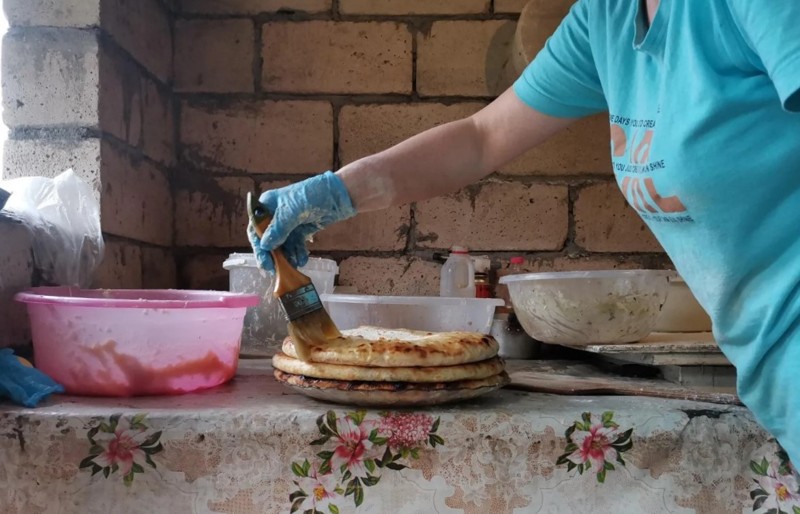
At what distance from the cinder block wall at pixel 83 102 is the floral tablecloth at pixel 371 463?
0.69 meters

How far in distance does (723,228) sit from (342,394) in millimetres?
537

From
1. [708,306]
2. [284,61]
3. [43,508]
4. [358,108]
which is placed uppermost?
[284,61]

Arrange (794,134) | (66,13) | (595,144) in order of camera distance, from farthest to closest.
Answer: (595,144)
(66,13)
(794,134)

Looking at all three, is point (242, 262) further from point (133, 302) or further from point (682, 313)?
point (682, 313)

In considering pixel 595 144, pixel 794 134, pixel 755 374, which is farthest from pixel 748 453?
pixel 595 144

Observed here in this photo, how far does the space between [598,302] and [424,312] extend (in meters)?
0.36

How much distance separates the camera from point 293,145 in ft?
6.48

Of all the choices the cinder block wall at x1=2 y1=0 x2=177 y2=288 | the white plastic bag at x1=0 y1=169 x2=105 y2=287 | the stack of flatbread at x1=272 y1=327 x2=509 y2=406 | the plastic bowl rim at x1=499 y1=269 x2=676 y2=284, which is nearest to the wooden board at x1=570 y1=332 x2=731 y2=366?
the plastic bowl rim at x1=499 y1=269 x2=676 y2=284

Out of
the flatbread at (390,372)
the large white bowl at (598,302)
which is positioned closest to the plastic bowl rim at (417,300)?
the large white bowl at (598,302)

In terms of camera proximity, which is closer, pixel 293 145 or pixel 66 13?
pixel 66 13

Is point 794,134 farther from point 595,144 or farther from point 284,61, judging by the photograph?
point 284,61

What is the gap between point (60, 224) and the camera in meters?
1.19

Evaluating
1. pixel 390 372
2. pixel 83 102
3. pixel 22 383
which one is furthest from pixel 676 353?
pixel 83 102

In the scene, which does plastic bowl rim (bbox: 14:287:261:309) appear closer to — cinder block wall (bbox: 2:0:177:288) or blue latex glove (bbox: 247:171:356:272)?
blue latex glove (bbox: 247:171:356:272)
